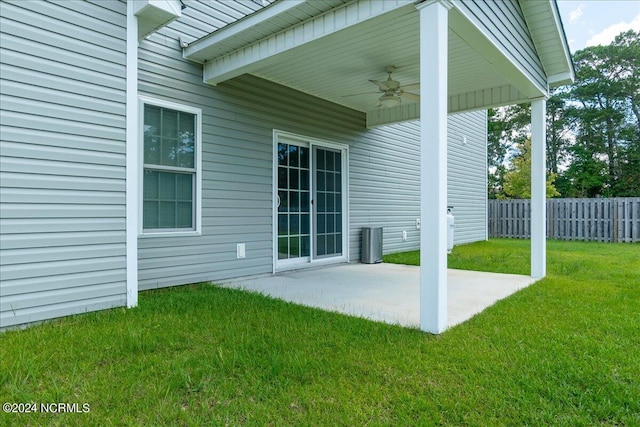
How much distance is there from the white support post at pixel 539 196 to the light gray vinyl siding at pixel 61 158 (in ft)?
16.6

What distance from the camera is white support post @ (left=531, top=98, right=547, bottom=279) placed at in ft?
17.0

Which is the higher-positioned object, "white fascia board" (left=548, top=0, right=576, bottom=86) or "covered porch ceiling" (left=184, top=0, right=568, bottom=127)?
"white fascia board" (left=548, top=0, right=576, bottom=86)

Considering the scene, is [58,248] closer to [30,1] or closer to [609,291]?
[30,1]

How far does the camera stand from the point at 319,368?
87.4 inches

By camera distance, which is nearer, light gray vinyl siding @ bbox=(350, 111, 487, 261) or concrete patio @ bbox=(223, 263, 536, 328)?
concrete patio @ bbox=(223, 263, 536, 328)

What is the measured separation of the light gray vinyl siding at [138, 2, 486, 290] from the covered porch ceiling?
0.25 metres

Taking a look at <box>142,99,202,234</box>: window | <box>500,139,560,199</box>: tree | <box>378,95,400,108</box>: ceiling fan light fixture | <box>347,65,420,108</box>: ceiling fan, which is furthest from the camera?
<box>500,139,560,199</box>: tree

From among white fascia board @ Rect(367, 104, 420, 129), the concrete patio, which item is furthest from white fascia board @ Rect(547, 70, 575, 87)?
the concrete patio

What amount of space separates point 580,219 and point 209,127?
432 inches

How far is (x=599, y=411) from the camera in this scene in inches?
70.6

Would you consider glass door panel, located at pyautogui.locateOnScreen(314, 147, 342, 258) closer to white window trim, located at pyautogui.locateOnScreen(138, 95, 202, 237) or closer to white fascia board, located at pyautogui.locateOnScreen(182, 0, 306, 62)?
white window trim, located at pyautogui.locateOnScreen(138, 95, 202, 237)

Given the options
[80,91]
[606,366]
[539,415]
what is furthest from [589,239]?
[80,91]

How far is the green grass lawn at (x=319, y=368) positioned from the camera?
1.78 meters

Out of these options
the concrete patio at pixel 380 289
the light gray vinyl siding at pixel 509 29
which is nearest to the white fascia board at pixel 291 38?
the light gray vinyl siding at pixel 509 29
